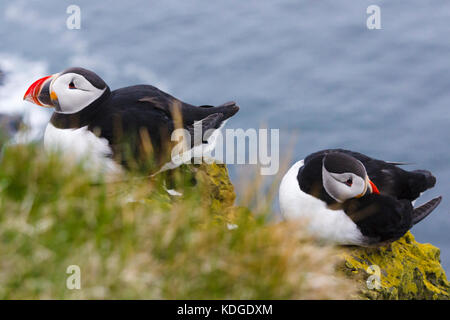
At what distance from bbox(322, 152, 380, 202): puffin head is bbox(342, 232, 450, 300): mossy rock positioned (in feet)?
1.69

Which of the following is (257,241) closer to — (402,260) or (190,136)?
(190,136)

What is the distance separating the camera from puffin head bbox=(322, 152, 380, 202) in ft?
17.4

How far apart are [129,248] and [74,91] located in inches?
83.9

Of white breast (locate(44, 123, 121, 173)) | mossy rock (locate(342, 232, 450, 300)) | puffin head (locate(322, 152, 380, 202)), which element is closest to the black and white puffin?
puffin head (locate(322, 152, 380, 202))

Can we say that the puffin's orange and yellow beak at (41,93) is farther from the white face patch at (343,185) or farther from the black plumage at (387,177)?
the white face patch at (343,185)

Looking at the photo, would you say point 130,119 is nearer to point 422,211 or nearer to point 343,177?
point 343,177

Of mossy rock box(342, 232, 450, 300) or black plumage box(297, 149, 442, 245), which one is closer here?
mossy rock box(342, 232, 450, 300)

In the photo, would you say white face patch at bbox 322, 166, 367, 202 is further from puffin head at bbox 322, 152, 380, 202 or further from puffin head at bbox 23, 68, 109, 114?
puffin head at bbox 23, 68, 109, 114

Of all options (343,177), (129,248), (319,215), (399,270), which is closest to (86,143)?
(129,248)

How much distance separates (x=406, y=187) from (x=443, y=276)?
2.96 ft

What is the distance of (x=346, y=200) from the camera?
215 inches

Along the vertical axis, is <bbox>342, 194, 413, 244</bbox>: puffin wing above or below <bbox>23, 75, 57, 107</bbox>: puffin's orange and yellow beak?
below

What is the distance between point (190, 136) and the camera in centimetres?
534

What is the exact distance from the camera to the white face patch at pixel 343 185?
17.4 ft
